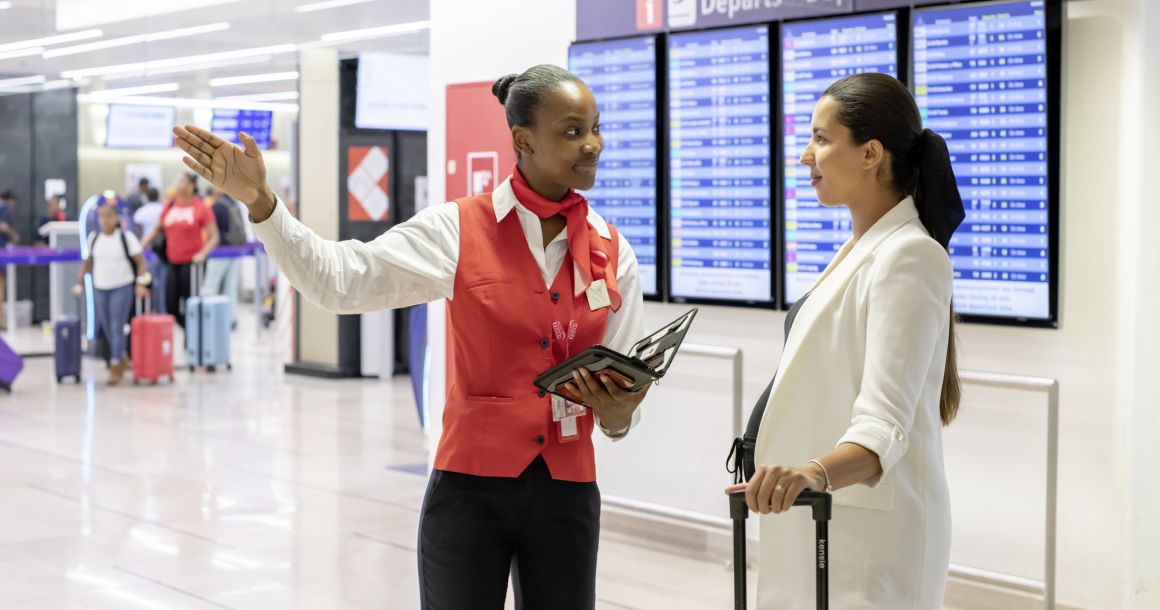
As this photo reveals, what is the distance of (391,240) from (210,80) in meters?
9.79

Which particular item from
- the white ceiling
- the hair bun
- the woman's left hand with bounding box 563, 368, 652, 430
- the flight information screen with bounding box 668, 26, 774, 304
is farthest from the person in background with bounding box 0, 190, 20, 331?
the woman's left hand with bounding box 563, 368, 652, 430

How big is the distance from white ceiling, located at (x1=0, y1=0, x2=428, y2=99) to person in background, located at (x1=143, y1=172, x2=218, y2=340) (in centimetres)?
194

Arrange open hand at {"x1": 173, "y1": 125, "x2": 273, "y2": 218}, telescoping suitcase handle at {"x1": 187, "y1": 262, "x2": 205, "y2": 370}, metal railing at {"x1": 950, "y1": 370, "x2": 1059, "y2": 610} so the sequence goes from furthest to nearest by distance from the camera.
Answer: telescoping suitcase handle at {"x1": 187, "y1": 262, "x2": 205, "y2": 370}, metal railing at {"x1": 950, "y1": 370, "x2": 1059, "y2": 610}, open hand at {"x1": 173, "y1": 125, "x2": 273, "y2": 218}

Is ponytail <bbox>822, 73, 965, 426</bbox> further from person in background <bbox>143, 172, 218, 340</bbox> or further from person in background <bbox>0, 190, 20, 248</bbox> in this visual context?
person in background <bbox>0, 190, 20, 248</bbox>

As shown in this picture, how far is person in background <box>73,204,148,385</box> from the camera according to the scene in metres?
11.4

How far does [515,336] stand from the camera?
7.22 ft

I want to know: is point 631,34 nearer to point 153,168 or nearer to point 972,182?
point 972,182

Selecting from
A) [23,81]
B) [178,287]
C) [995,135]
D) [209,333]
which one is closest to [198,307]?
[209,333]

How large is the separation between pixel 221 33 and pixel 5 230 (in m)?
8.96

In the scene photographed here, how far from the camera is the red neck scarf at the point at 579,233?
7.40 ft

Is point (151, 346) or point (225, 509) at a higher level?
point (151, 346)

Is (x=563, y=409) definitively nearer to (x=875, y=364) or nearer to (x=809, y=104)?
(x=875, y=364)

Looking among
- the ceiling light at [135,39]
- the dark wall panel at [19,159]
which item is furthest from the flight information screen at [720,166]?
the dark wall panel at [19,159]

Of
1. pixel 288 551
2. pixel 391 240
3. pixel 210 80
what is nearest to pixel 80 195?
pixel 210 80
